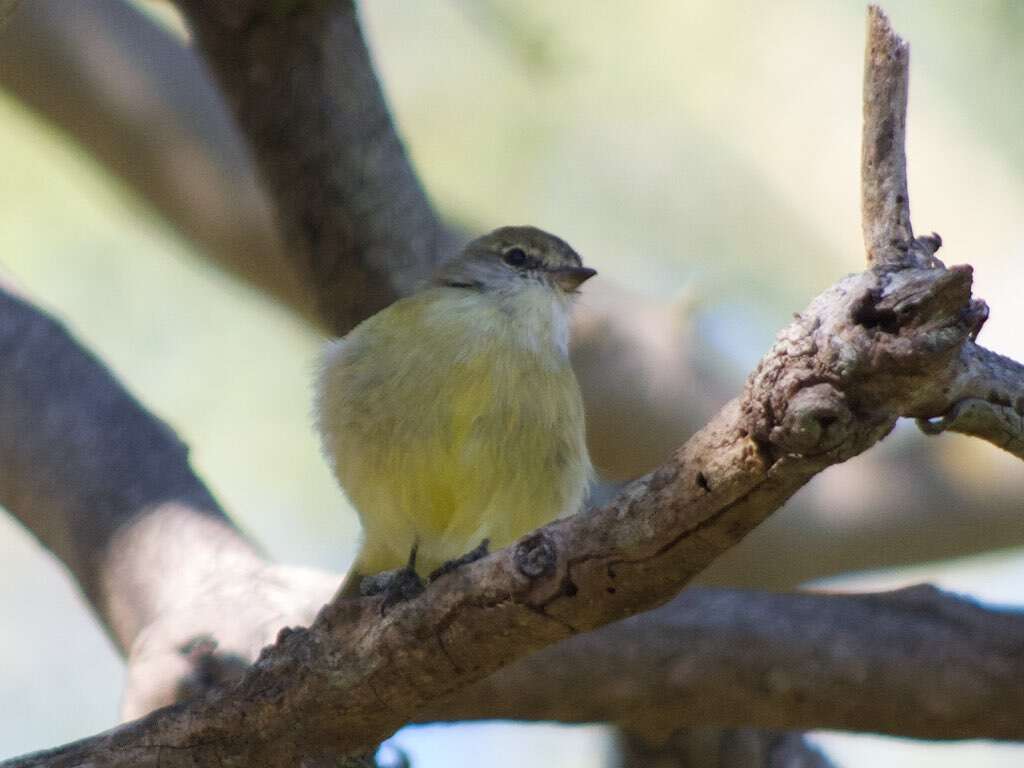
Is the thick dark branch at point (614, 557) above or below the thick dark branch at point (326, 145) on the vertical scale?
below

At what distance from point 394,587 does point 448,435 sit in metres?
1.21

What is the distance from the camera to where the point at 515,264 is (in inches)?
205

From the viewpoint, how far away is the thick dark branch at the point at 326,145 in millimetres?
5188

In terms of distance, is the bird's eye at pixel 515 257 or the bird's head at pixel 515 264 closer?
the bird's head at pixel 515 264

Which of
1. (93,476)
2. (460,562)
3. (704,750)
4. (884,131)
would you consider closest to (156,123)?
(93,476)

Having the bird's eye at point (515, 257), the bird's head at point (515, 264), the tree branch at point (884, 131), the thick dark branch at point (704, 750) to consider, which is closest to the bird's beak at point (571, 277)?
the bird's head at point (515, 264)

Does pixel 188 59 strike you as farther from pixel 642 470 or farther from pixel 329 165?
pixel 642 470

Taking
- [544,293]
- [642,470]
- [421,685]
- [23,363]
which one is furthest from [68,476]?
[421,685]

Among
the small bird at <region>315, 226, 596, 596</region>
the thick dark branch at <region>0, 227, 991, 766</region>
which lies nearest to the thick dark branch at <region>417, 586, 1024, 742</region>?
the small bird at <region>315, 226, 596, 596</region>

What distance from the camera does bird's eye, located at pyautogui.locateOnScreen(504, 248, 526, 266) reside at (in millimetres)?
5215

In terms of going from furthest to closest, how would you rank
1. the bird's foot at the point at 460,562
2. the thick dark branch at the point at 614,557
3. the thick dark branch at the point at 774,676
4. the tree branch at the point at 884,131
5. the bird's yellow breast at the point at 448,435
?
the thick dark branch at the point at 774,676, the bird's yellow breast at the point at 448,435, the bird's foot at the point at 460,562, the tree branch at the point at 884,131, the thick dark branch at the point at 614,557

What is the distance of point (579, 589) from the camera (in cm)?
265

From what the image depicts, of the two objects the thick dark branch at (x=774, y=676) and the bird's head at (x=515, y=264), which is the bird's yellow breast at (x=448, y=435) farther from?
the thick dark branch at (x=774, y=676)

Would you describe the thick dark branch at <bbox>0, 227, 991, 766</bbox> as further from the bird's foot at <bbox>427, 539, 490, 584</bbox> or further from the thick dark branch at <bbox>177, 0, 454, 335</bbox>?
the thick dark branch at <bbox>177, 0, 454, 335</bbox>
